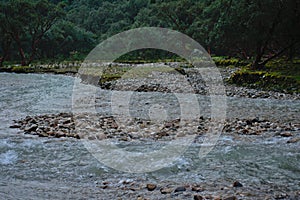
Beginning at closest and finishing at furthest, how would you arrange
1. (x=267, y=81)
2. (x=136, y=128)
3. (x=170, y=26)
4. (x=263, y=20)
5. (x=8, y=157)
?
(x=8, y=157) < (x=136, y=128) < (x=267, y=81) < (x=263, y=20) < (x=170, y=26)

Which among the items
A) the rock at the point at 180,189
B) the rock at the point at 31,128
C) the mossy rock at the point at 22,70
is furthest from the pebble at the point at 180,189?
the mossy rock at the point at 22,70

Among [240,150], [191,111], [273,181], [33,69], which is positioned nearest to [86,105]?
[191,111]

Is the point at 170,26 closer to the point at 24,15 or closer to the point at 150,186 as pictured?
the point at 24,15

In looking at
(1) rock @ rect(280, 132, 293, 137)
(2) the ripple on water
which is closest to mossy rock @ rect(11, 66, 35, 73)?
(2) the ripple on water

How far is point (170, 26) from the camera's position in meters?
58.8

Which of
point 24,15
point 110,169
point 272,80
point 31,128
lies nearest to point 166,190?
point 110,169

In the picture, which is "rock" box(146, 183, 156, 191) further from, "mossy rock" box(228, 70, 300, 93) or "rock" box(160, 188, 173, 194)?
"mossy rock" box(228, 70, 300, 93)

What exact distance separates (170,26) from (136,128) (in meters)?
51.8

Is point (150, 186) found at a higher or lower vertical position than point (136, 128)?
higher

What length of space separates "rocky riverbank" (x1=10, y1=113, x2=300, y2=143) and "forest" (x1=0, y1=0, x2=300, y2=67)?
13294 millimetres

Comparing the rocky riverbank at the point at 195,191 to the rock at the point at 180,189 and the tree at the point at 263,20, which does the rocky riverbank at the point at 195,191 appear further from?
the tree at the point at 263,20

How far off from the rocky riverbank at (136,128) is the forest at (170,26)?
1329 cm

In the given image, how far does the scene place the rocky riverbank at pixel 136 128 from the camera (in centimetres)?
805

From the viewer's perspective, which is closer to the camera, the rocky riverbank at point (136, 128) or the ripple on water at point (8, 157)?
the ripple on water at point (8, 157)
